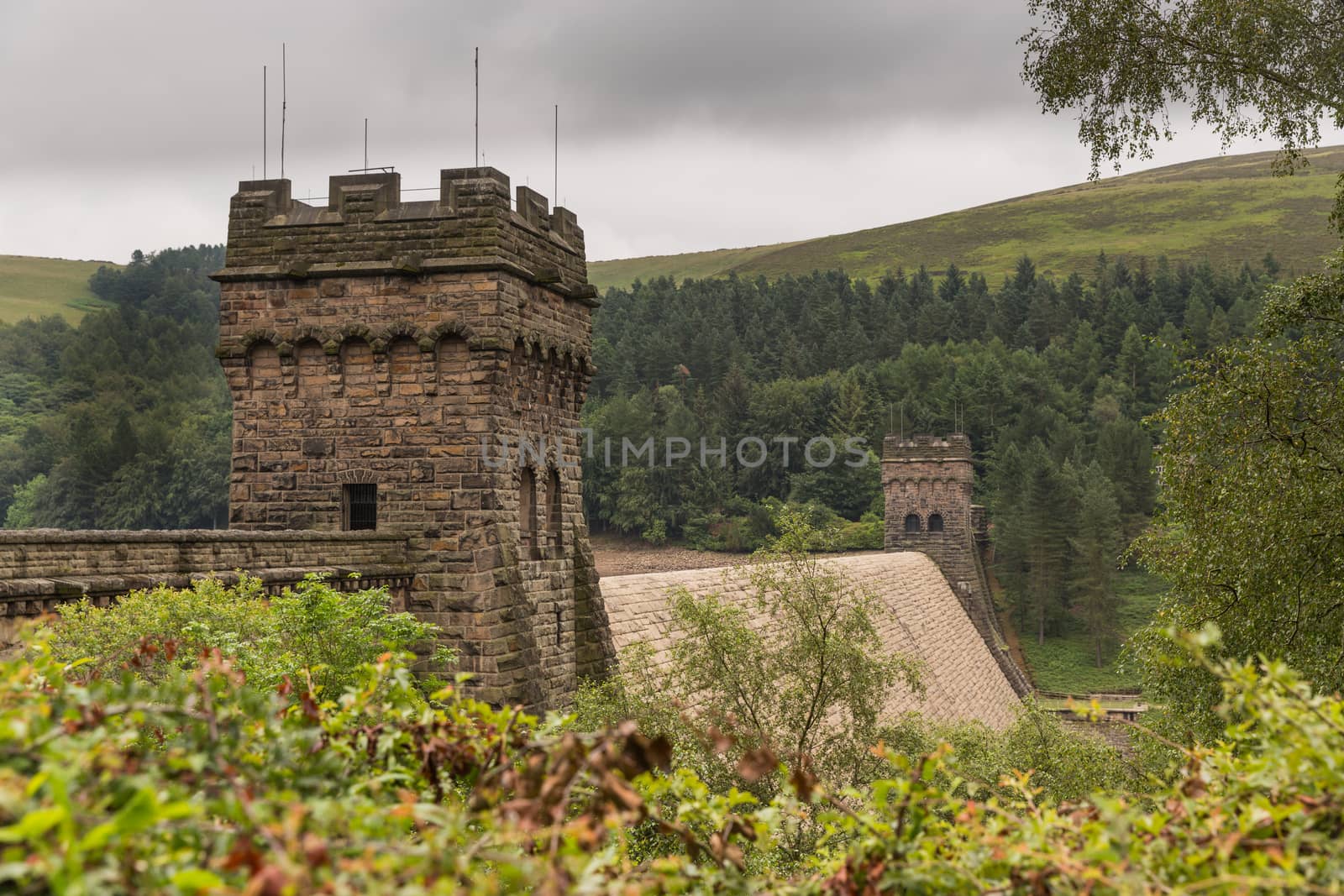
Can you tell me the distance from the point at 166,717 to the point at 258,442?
14696 millimetres

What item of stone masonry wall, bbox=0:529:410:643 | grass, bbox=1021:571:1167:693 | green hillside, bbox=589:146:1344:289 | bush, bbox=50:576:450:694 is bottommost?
grass, bbox=1021:571:1167:693

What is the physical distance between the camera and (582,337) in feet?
66.3

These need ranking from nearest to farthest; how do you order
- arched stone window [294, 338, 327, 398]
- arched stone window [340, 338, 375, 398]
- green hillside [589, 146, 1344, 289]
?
arched stone window [340, 338, 375, 398]
arched stone window [294, 338, 327, 398]
green hillside [589, 146, 1344, 289]

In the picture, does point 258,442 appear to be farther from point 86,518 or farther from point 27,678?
point 86,518

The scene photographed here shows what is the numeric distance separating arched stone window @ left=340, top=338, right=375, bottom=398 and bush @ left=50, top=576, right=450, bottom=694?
364cm

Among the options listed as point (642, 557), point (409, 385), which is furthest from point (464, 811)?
point (642, 557)

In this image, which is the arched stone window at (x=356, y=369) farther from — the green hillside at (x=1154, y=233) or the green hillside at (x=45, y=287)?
the green hillside at (x=1154, y=233)

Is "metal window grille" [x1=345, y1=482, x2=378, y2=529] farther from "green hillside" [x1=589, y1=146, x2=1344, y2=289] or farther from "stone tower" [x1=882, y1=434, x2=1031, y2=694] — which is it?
"green hillside" [x1=589, y1=146, x2=1344, y2=289]

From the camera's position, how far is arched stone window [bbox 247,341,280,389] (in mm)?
17844

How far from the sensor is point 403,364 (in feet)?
57.0

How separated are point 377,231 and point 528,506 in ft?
14.9

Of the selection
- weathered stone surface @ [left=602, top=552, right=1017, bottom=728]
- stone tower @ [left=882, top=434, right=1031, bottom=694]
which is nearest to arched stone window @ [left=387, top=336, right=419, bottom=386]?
weathered stone surface @ [left=602, top=552, right=1017, bottom=728]

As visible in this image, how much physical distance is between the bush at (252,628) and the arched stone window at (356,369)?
11.9 ft

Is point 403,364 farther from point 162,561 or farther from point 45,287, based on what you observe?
point 45,287
